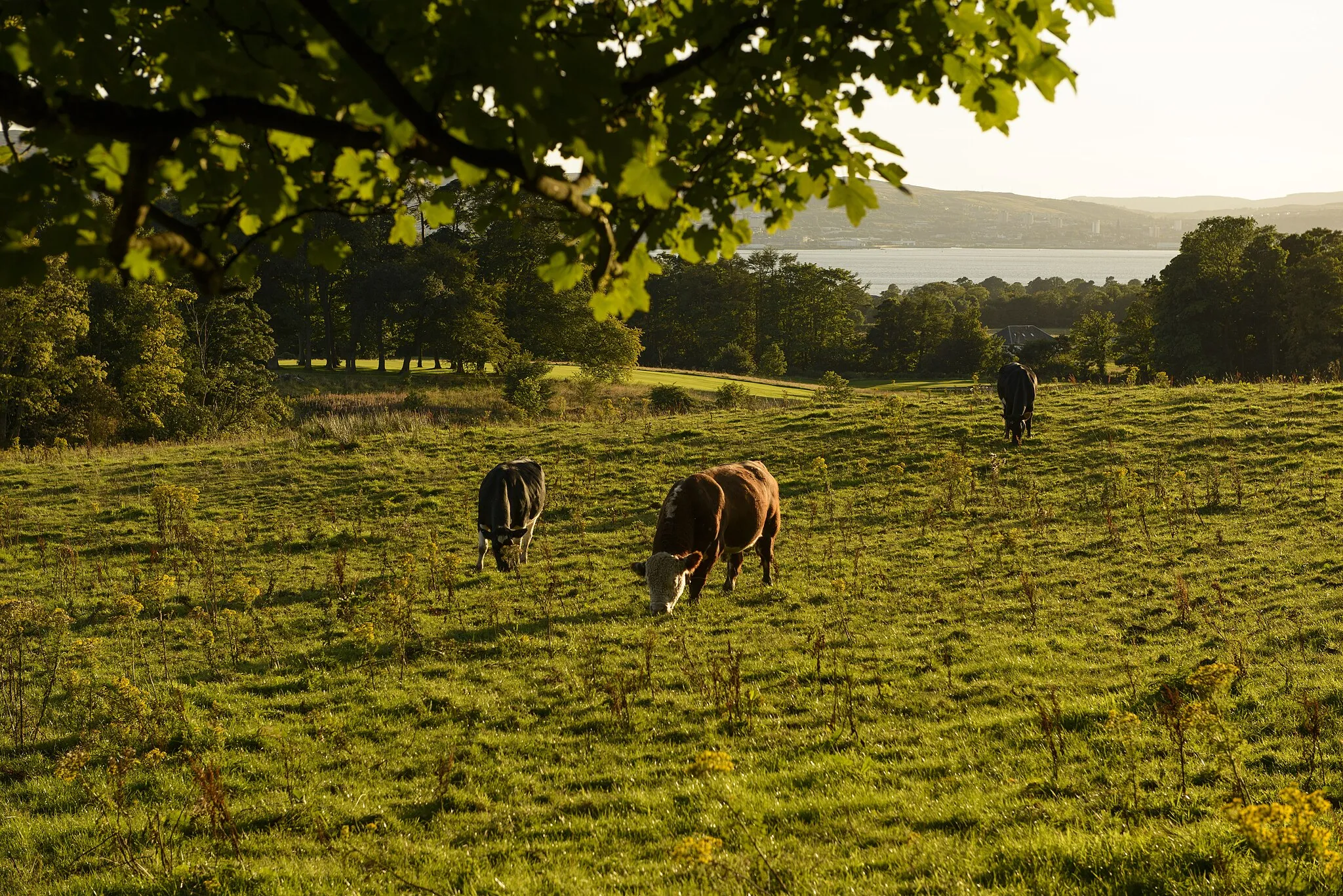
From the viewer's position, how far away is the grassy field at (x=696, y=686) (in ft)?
19.8

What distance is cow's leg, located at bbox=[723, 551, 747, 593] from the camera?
14.0 meters

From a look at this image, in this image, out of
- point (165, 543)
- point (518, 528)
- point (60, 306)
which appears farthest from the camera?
point (60, 306)

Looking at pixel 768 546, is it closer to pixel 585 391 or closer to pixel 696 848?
pixel 696 848

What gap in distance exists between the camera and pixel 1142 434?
22.3m

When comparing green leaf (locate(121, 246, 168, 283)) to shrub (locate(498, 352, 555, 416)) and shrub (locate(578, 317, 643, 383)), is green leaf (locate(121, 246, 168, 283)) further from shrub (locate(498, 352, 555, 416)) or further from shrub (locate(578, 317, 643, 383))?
shrub (locate(578, 317, 643, 383))

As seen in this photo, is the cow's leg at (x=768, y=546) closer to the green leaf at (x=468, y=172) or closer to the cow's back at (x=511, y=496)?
the cow's back at (x=511, y=496)

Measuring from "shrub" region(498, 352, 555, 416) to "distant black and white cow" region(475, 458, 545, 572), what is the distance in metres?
19.4

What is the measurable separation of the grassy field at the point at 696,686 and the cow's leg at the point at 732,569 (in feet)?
0.91

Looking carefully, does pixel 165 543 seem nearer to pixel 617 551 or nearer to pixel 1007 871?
pixel 617 551

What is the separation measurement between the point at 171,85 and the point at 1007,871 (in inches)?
250

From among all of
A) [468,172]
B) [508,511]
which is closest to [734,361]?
[508,511]

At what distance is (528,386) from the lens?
134ft

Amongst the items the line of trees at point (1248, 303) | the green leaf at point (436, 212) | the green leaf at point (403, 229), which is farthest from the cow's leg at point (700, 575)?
the line of trees at point (1248, 303)

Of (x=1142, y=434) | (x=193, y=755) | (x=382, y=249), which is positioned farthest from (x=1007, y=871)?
(x=382, y=249)
